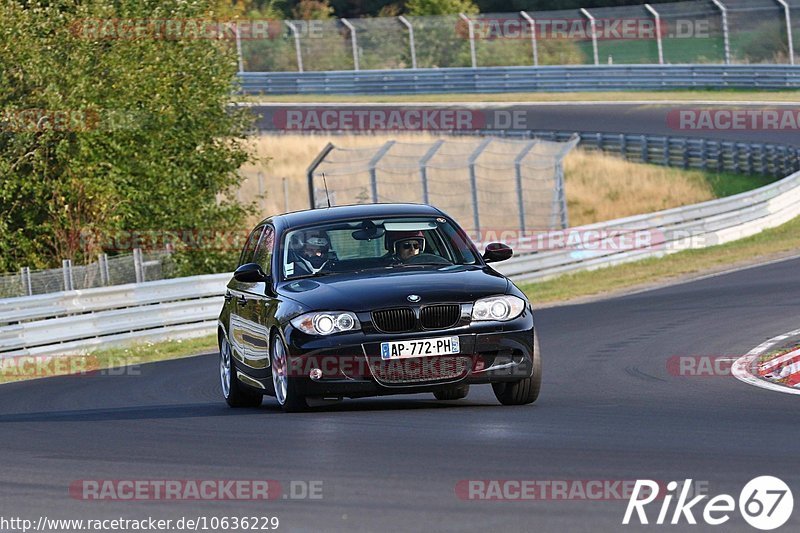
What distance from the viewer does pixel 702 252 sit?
2842 cm

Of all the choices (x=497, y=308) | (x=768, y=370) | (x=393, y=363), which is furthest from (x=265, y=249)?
(x=768, y=370)

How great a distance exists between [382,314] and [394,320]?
0.30ft

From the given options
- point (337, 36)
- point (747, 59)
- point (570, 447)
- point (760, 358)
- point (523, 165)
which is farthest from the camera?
point (337, 36)

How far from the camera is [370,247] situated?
11094 millimetres

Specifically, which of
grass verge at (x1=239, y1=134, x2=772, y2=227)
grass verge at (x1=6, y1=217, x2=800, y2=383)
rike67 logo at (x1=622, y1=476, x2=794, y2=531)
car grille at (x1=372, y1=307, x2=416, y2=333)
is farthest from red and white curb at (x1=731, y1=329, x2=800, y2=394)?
grass verge at (x1=239, y1=134, x2=772, y2=227)

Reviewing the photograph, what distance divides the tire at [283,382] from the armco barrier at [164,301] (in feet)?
31.6

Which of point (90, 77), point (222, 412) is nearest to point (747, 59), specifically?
point (90, 77)

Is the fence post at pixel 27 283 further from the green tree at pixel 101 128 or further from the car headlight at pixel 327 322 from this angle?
the car headlight at pixel 327 322

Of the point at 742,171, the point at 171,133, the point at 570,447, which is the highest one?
the point at 570,447

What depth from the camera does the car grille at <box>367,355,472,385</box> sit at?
9.95 meters

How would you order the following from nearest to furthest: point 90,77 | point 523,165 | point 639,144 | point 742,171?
point 90,77 < point 523,165 < point 742,171 < point 639,144

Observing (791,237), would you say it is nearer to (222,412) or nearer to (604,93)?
(222,412)

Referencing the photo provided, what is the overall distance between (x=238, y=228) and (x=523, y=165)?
615 centimetres

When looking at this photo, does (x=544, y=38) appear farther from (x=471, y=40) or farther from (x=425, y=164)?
(x=425, y=164)
